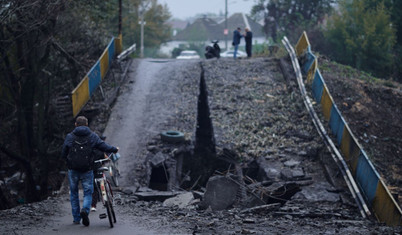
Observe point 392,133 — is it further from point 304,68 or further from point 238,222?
point 238,222

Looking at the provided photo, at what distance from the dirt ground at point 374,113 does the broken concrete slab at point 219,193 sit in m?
5.22

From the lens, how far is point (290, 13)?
46750 mm

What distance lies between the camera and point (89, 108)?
20.2m

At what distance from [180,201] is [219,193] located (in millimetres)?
1138

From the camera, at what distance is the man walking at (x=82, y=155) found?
838cm

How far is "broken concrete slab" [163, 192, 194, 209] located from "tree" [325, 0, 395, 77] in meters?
24.8

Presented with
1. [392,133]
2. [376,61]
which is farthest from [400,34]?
[392,133]

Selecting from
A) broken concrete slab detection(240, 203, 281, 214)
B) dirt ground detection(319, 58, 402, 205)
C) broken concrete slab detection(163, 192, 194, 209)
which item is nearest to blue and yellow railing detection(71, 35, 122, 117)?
broken concrete slab detection(163, 192, 194, 209)

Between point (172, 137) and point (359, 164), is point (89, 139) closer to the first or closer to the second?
point (359, 164)

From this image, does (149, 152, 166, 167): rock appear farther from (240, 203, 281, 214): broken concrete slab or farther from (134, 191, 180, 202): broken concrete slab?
(240, 203, 281, 214): broken concrete slab

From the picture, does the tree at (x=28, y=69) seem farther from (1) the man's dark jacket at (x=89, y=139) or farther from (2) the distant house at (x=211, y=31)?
(2) the distant house at (x=211, y=31)

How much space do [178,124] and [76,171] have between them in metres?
11.1

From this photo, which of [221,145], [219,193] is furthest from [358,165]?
[221,145]

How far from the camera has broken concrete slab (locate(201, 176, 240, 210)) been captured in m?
11.7
